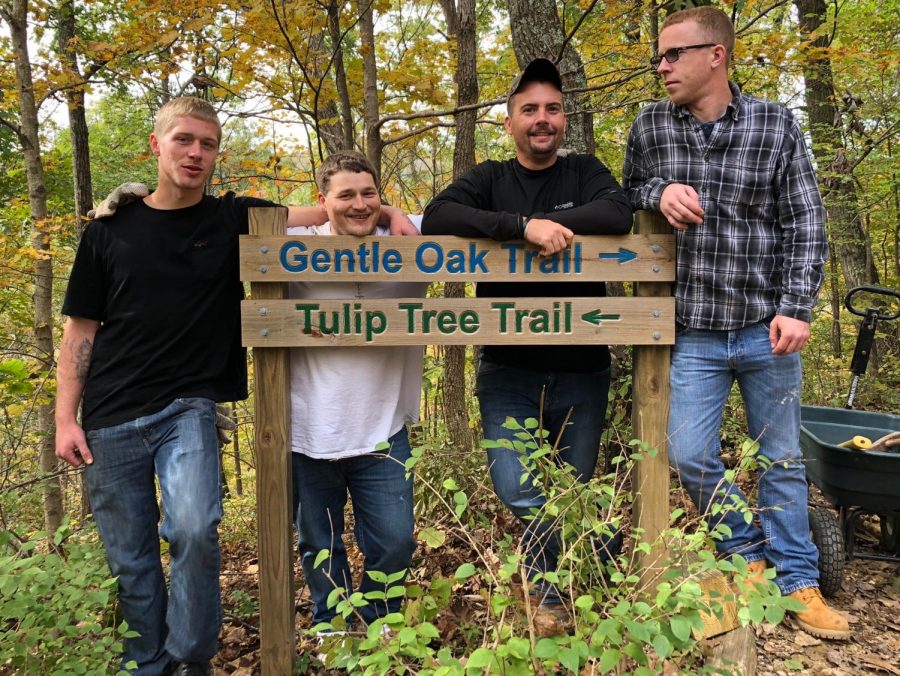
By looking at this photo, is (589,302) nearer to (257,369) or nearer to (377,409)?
(377,409)

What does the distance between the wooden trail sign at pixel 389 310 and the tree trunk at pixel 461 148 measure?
8.72ft

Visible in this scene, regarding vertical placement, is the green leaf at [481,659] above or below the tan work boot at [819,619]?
above

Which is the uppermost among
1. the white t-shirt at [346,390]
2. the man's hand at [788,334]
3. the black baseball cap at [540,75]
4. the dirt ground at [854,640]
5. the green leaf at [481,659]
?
the black baseball cap at [540,75]

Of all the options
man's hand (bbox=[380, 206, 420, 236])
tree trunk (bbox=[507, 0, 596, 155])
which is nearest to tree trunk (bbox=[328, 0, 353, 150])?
tree trunk (bbox=[507, 0, 596, 155])

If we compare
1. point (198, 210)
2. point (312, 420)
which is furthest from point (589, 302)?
point (198, 210)

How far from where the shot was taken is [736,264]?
2.97 meters

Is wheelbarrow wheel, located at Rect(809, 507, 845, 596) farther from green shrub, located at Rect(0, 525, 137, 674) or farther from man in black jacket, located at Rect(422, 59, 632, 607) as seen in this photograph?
green shrub, located at Rect(0, 525, 137, 674)

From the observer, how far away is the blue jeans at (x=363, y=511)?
2934mm

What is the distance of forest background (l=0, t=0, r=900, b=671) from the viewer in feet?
14.8

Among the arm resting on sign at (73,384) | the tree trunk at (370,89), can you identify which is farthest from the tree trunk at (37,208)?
the arm resting on sign at (73,384)

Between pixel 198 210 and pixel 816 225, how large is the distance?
2796 mm

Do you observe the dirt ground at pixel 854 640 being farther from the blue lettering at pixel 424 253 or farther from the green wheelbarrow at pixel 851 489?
the blue lettering at pixel 424 253

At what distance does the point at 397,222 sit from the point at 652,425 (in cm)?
156

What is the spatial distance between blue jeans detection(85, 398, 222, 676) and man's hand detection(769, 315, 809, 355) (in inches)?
100
